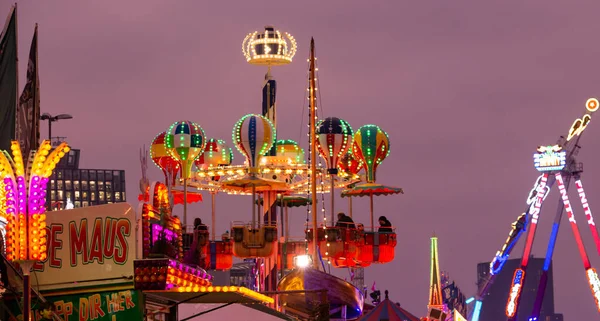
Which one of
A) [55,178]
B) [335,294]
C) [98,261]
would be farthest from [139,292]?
[55,178]

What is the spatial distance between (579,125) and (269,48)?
76.4 feet

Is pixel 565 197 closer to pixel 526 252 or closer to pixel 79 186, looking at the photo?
pixel 526 252

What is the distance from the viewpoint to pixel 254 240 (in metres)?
57.8

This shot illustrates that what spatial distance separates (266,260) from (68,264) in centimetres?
2722

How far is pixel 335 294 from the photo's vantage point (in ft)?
166

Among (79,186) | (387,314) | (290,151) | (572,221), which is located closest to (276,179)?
(290,151)

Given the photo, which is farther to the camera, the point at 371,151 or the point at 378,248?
the point at 378,248

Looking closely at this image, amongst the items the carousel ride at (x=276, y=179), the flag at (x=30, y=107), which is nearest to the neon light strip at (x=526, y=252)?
the carousel ride at (x=276, y=179)

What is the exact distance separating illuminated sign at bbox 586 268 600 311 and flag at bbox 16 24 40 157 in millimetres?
44370

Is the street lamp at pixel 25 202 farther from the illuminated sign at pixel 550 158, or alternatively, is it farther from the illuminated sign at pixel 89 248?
the illuminated sign at pixel 550 158

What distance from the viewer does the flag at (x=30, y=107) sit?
35438 millimetres

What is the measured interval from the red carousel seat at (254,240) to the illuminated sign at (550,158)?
79.7ft

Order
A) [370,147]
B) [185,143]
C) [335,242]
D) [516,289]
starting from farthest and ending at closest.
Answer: [516,289] < [370,147] < [335,242] < [185,143]

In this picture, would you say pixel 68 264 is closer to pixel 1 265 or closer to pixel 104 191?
pixel 1 265
